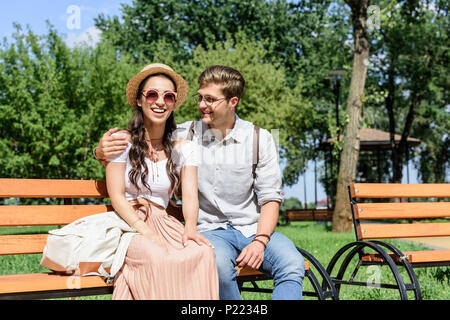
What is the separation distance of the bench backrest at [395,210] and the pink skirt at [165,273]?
188cm

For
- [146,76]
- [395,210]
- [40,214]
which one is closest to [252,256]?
[146,76]

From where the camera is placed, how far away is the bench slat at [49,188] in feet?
10.9

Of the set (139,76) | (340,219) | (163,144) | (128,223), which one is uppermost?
(139,76)

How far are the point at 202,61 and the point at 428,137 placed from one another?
16.7 m

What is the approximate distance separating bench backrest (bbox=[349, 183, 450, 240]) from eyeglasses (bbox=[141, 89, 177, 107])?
1.81 m

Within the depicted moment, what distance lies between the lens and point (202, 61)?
22.1 m

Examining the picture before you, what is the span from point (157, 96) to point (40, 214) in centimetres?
108

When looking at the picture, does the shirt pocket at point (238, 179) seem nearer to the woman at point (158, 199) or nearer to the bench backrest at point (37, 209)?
the woman at point (158, 199)

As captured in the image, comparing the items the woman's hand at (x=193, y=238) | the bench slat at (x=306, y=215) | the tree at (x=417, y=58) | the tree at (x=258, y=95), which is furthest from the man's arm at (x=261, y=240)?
the tree at (x=417, y=58)

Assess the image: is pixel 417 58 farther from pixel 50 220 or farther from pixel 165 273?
pixel 165 273

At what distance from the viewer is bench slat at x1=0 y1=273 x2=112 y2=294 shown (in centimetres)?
275

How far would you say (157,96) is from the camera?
127 inches

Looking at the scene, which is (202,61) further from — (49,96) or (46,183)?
(46,183)

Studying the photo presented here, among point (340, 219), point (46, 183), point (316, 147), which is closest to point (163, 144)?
point (46, 183)
